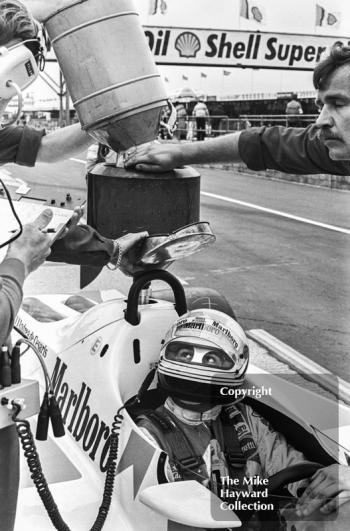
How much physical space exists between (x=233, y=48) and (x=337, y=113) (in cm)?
2032

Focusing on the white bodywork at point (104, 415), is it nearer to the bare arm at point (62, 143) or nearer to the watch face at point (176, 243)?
the watch face at point (176, 243)

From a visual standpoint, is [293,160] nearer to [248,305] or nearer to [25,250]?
[25,250]

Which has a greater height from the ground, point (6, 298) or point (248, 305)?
point (6, 298)

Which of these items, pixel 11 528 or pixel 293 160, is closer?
pixel 11 528

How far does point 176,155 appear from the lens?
3451 millimetres

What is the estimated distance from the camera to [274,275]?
8.38 metres

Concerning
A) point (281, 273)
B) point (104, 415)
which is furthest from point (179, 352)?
point (281, 273)

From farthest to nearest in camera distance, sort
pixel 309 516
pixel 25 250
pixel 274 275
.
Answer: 1. pixel 274 275
2. pixel 309 516
3. pixel 25 250

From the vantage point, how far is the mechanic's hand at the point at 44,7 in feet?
10.5

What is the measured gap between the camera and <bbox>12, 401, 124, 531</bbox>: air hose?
234cm

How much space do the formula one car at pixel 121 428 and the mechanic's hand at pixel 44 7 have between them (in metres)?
1.22

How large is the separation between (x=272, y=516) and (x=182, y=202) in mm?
1575

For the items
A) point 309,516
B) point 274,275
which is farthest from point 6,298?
point 274,275

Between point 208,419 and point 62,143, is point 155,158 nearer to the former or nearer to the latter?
point 62,143
